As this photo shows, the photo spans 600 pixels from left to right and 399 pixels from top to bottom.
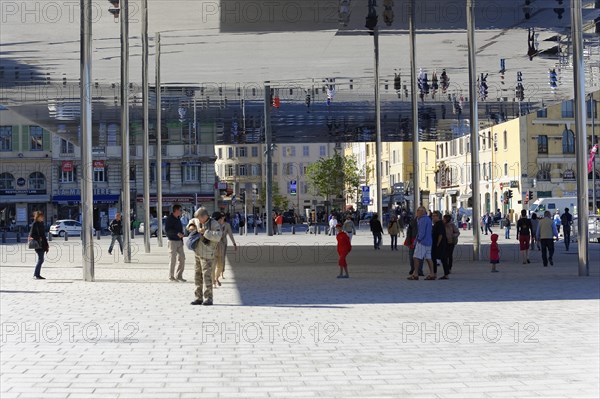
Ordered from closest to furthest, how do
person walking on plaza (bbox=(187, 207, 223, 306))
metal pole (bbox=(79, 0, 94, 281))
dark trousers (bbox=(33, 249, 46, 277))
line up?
person walking on plaza (bbox=(187, 207, 223, 306)) < metal pole (bbox=(79, 0, 94, 281)) < dark trousers (bbox=(33, 249, 46, 277))

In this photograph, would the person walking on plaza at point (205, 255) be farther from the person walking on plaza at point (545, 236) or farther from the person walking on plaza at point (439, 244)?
the person walking on plaza at point (545, 236)

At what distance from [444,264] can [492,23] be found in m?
11.1

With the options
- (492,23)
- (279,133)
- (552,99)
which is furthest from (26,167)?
(492,23)

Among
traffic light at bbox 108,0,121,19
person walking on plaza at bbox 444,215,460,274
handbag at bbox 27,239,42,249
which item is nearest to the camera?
person walking on plaza at bbox 444,215,460,274

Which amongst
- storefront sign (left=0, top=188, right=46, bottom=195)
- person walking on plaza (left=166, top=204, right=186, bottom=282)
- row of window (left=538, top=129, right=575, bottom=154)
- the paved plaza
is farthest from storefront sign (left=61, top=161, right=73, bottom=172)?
person walking on plaza (left=166, top=204, right=186, bottom=282)

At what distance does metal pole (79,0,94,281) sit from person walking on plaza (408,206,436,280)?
696 centimetres

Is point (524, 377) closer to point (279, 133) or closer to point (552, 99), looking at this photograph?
point (552, 99)

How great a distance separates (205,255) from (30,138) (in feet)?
242

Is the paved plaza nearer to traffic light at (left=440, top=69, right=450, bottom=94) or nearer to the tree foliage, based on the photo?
traffic light at (left=440, top=69, right=450, bottom=94)

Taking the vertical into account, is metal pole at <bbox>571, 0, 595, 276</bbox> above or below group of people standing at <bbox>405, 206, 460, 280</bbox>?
above

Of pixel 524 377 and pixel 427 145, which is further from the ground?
pixel 427 145

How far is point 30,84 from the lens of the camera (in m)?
40.6

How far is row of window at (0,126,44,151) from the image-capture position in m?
85.9

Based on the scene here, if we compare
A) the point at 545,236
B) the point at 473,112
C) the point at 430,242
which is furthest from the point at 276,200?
the point at 430,242
